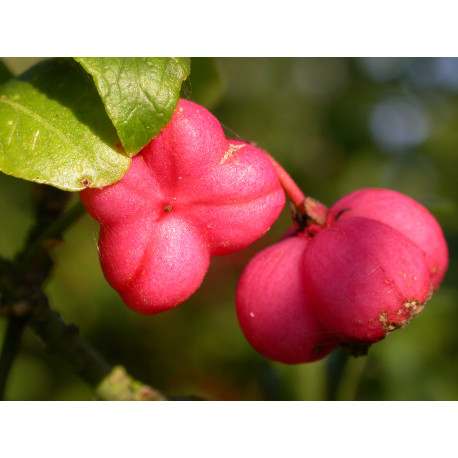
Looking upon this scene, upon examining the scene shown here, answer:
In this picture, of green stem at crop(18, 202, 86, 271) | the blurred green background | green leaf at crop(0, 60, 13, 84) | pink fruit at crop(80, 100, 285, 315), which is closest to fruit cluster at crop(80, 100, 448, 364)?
pink fruit at crop(80, 100, 285, 315)

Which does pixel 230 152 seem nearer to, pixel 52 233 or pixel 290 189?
pixel 290 189

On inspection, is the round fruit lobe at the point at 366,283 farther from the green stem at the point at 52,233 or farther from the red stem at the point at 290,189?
the green stem at the point at 52,233

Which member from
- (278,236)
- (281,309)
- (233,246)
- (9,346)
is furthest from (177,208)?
(278,236)

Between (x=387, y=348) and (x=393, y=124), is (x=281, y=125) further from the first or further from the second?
(x=387, y=348)

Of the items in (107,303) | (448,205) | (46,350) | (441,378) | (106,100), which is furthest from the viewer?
(107,303)

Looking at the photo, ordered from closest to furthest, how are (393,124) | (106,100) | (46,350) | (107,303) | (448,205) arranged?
1. (106,100)
2. (46,350)
3. (448,205)
4. (107,303)
5. (393,124)

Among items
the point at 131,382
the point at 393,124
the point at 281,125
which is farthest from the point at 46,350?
the point at 393,124
